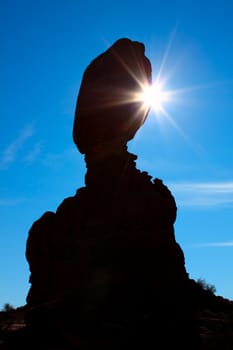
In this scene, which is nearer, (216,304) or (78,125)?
(216,304)

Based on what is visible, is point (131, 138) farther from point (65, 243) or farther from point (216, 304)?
point (216, 304)

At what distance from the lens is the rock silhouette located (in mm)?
22344

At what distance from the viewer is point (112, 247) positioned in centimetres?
2781

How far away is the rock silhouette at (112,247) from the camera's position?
73.3 ft

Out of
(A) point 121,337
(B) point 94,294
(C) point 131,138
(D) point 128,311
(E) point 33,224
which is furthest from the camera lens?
(C) point 131,138

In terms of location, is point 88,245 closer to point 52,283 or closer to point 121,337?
point 52,283

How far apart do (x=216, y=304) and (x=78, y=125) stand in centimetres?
1564

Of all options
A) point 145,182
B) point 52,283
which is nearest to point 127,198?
point 145,182

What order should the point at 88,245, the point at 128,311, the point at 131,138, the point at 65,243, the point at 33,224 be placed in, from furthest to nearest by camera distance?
the point at 131,138, the point at 33,224, the point at 65,243, the point at 88,245, the point at 128,311

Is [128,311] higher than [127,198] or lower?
lower

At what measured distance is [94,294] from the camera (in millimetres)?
25188

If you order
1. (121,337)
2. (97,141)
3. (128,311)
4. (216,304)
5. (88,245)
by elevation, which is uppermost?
(97,141)

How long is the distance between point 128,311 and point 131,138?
53.2ft

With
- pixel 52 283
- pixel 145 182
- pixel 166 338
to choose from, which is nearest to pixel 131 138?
pixel 145 182
